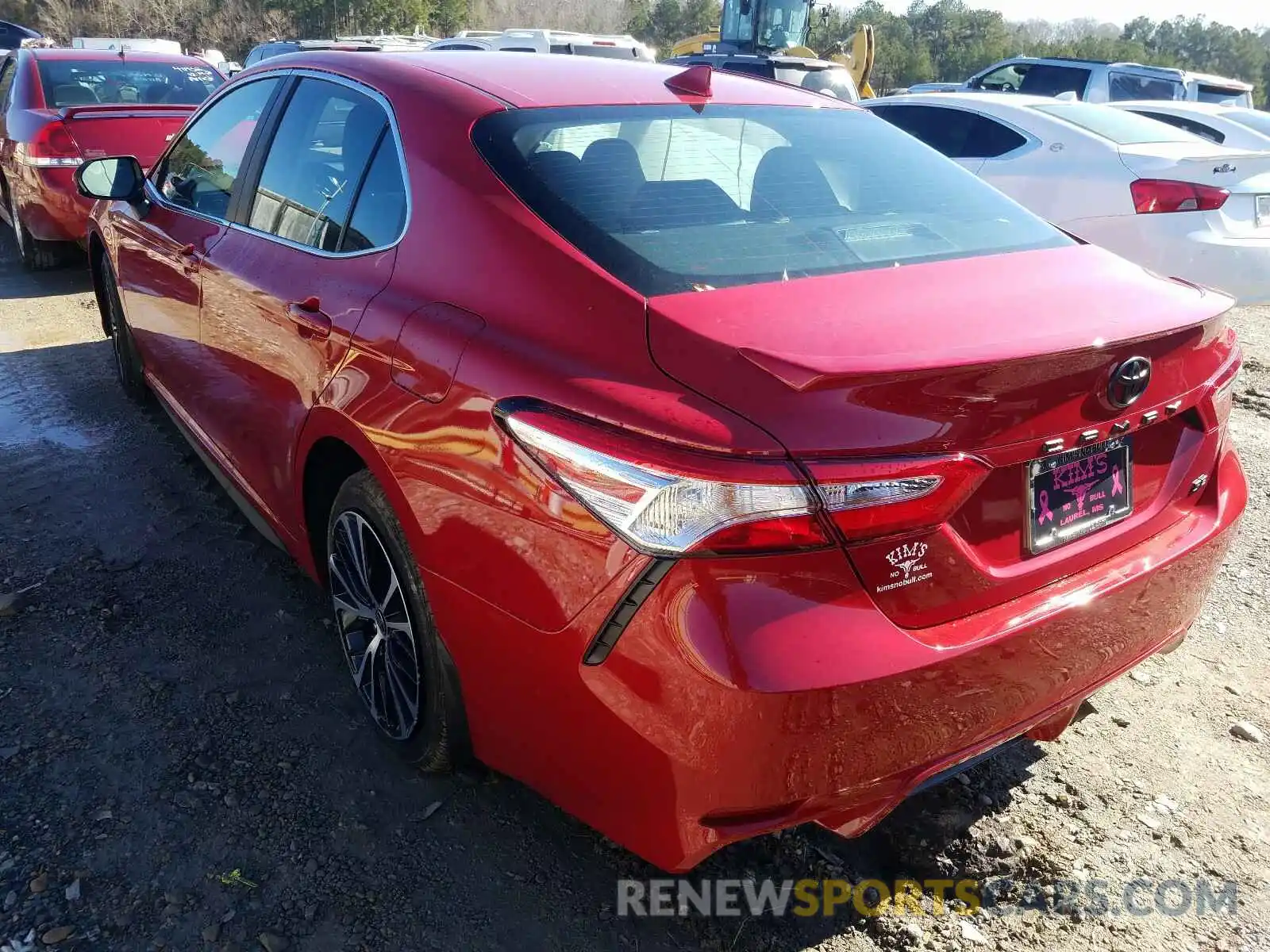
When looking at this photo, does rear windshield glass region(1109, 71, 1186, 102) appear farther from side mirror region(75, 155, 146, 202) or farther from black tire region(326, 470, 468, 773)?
black tire region(326, 470, 468, 773)

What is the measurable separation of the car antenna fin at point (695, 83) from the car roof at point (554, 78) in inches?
1.1

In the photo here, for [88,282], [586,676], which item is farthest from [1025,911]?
[88,282]

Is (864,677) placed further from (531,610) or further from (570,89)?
(570,89)

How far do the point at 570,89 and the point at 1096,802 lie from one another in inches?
91.9

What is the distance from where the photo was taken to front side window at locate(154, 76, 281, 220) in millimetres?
3404

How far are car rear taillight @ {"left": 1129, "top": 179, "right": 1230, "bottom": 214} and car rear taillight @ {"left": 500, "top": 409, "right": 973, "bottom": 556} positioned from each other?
547 cm

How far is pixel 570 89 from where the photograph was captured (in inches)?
102

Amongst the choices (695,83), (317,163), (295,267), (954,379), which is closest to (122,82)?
(317,163)

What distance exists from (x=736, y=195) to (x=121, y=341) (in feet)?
12.6

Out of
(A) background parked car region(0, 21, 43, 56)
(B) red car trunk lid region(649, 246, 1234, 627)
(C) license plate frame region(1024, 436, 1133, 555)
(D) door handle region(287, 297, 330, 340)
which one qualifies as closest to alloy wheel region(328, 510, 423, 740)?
(D) door handle region(287, 297, 330, 340)

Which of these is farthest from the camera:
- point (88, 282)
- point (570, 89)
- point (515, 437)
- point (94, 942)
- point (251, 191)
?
point (88, 282)

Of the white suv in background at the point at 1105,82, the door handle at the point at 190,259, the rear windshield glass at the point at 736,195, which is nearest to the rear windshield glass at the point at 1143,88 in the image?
the white suv in background at the point at 1105,82

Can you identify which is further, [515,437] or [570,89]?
Result: [570,89]

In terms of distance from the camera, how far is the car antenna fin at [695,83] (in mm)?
2750
